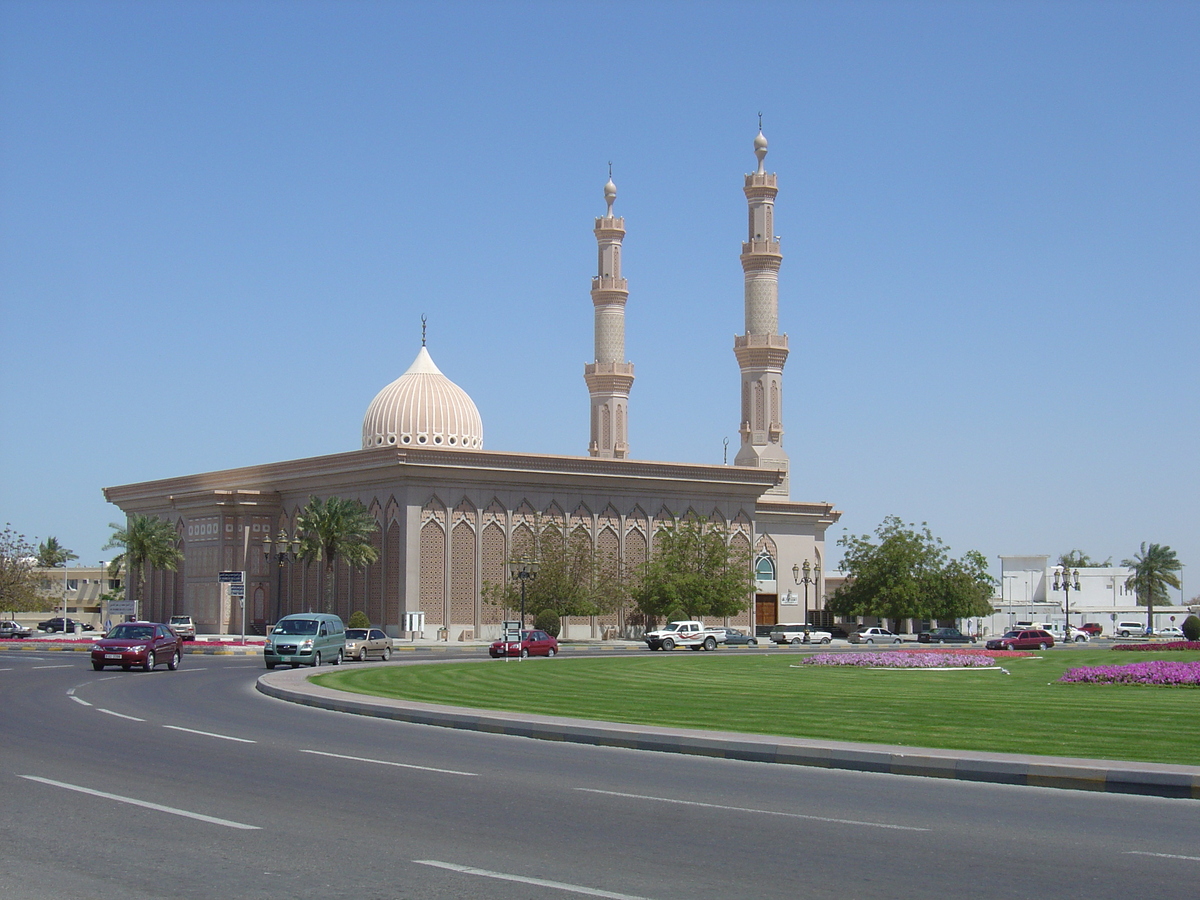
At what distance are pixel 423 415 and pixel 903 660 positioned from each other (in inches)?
1908

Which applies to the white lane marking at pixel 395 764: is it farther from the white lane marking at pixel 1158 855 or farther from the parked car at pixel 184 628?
the parked car at pixel 184 628

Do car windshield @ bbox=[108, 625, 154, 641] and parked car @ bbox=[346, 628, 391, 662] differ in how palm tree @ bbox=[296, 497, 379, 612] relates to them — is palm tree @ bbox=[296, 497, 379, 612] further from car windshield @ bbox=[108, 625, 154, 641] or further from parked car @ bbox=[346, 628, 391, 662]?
car windshield @ bbox=[108, 625, 154, 641]

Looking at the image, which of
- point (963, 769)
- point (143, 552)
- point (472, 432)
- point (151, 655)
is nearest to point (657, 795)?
point (963, 769)

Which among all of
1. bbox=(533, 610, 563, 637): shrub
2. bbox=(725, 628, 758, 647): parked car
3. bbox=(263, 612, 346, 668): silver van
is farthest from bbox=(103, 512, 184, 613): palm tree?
bbox=(263, 612, 346, 668): silver van

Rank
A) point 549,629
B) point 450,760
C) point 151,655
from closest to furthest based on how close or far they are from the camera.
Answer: point 450,760 → point 151,655 → point 549,629

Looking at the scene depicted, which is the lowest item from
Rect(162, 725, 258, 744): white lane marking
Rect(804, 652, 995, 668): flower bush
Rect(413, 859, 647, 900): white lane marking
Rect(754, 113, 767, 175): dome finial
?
Rect(804, 652, 995, 668): flower bush

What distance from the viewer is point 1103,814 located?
12.8 metres

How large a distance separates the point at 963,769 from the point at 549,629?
60.2 metres

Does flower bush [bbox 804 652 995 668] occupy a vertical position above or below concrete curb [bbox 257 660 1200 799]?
below

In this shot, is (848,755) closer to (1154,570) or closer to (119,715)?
(119,715)

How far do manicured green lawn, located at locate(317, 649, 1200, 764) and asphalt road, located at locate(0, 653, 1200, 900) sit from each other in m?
3.04

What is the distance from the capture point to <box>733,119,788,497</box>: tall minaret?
90750 millimetres

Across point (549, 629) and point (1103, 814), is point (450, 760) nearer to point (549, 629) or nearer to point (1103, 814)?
point (1103, 814)

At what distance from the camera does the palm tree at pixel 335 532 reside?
244 ft
